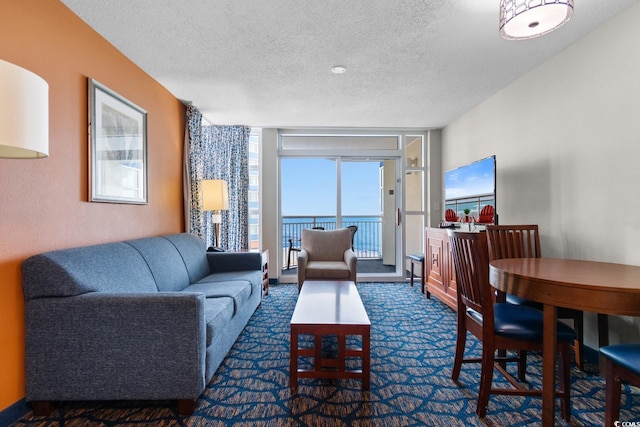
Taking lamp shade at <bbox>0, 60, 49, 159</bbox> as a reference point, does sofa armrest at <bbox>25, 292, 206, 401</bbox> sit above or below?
below

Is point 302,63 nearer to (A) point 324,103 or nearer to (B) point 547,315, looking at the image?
(A) point 324,103

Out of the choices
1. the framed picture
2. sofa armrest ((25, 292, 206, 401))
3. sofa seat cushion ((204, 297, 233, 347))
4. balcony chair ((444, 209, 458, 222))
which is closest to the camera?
sofa armrest ((25, 292, 206, 401))

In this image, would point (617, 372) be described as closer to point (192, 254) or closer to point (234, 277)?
point (234, 277)

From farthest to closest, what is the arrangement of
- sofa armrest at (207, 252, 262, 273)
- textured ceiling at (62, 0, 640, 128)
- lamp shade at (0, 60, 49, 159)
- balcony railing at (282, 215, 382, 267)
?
1. balcony railing at (282, 215, 382, 267)
2. sofa armrest at (207, 252, 262, 273)
3. textured ceiling at (62, 0, 640, 128)
4. lamp shade at (0, 60, 49, 159)

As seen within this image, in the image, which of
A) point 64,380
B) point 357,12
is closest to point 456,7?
point 357,12

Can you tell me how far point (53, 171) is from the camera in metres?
1.84

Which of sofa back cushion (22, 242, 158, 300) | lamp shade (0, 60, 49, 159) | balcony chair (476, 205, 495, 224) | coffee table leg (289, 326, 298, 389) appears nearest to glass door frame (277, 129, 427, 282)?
balcony chair (476, 205, 495, 224)

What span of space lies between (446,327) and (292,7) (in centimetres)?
303

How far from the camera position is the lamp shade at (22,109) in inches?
40.7

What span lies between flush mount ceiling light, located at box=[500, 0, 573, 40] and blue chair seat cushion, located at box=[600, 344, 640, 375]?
1.63 m

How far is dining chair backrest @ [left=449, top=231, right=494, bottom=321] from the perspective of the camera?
1.63m

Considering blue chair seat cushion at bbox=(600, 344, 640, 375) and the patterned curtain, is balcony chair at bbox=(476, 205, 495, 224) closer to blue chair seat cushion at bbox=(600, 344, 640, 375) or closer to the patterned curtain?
blue chair seat cushion at bbox=(600, 344, 640, 375)

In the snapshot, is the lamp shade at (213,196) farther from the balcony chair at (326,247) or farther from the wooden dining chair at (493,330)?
the wooden dining chair at (493,330)

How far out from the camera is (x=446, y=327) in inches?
116
